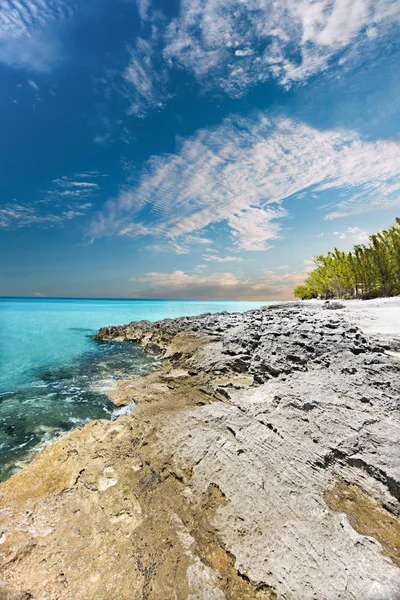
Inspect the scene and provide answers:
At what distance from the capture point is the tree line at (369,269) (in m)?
48.5

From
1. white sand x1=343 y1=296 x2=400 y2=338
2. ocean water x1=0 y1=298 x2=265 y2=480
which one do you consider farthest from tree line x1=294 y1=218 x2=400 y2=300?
ocean water x1=0 y1=298 x2=265 y2=480

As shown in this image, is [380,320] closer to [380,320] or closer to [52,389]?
[380,320]

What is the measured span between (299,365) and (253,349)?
2816mm

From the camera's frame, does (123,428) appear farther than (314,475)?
Yes

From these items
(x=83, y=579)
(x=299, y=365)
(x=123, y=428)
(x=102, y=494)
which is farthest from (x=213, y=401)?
(x=83, y=579)

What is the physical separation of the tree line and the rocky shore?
171 ft

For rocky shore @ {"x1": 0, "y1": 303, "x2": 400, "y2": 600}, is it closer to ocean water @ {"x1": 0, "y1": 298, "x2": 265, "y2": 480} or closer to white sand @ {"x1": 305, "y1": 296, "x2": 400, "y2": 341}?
ocean water @ {"x1": 0, "y1": 298, "x2": 265, "y2": 480}

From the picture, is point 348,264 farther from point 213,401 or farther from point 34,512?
point 34,512

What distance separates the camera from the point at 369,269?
5284 cm

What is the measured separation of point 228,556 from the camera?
3.54 metres

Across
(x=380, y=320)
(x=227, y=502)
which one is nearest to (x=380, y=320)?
(x=380, y=320)

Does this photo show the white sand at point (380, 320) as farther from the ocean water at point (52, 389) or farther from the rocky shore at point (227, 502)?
the ocean water at point (52, 389)

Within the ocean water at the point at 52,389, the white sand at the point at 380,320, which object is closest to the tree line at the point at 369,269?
the white sand at the point at 380,320

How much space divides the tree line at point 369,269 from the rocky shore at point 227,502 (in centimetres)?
5227
